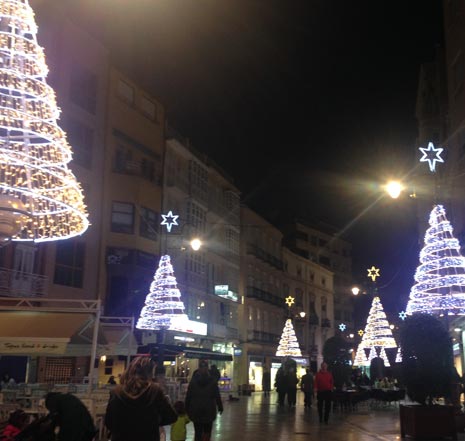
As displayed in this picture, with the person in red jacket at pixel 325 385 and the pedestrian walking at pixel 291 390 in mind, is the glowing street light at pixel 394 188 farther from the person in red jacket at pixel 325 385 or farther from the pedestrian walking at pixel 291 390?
the pedestrian walking at pixel 291 390

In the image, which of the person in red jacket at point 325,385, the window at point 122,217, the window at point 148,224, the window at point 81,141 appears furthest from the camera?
the window at point 148,224

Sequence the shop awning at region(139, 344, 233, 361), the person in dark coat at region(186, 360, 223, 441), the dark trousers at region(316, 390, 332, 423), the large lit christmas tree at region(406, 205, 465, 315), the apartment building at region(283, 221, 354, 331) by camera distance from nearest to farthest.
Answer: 1. the person in dark coat at region(186, 360, 223, 441)
2. the dark trousers at region(316, 390, 332, 423)
3. the large lit christmas tree at region(406, 205, 465, 315)
4. the shop awning at region(139, 344, 233, 361)
5. the apartment building at region(283, 221, 354, 331)

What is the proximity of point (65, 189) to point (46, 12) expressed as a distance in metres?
23.9

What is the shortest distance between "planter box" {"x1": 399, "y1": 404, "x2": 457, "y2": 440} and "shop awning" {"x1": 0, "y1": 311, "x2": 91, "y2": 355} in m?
7.67

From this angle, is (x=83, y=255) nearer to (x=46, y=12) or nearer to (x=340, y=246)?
(x=46, y=12)

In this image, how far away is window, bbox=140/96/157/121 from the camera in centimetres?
3968

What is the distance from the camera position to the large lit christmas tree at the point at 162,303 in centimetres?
2964

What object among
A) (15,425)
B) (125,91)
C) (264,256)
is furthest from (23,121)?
(264,256)

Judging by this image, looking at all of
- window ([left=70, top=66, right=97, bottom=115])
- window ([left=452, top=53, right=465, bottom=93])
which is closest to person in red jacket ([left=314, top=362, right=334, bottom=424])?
window ([left=452, top=53, right=465, bottom=93])

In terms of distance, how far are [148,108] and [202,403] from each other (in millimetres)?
31921

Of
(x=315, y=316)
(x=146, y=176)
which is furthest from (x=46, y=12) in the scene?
(x=315, y=316)

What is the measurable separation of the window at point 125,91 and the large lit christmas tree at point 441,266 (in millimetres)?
21682

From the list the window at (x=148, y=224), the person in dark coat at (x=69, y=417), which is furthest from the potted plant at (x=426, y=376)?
the window at (x=148, y=224)

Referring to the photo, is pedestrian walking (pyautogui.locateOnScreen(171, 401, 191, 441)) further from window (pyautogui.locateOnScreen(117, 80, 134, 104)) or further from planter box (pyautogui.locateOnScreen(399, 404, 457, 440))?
window (pyautogui.locateOnScreen(117, 80, 134, 104))
